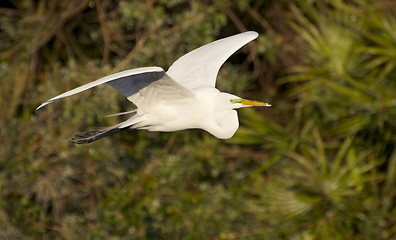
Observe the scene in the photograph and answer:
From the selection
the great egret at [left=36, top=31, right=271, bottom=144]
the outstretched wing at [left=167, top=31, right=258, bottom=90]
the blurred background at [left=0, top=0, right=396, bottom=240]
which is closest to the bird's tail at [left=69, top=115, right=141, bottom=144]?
the great egret at [left=36, top=31, right=271, bottom=144]

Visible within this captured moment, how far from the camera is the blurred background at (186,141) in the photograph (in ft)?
14.5

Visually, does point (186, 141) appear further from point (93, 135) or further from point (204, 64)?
point (93, 135)

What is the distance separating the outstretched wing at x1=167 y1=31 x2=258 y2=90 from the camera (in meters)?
3.17

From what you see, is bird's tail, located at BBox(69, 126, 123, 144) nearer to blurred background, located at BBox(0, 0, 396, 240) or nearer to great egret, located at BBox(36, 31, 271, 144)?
great egret, located at BBox(36, 31, 271, 144)

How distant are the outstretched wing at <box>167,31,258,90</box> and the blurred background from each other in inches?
44.1

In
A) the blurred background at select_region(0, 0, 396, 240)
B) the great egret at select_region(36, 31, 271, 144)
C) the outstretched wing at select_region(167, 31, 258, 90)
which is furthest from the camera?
the blurred background at select_region(0, 0, 396, 240)

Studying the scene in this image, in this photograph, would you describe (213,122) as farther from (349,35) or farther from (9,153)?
(349,35)

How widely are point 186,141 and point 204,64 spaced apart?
1.73 m

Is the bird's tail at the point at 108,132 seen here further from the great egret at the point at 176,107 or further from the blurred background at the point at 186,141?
the blurred background at the point at 186,141

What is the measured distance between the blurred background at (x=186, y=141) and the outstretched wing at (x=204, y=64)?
3.68 feet

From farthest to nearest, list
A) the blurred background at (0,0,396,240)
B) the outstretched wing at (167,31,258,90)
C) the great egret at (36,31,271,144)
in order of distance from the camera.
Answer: the blurred background at (0,0,396,240) → the outstretched wing at (167,31,258,90) → the great egret at (36,31,271,144)

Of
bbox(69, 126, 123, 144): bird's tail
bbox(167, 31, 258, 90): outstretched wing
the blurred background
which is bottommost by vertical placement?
the blurred background

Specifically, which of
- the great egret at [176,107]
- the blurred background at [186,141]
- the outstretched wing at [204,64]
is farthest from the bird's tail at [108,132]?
the blurred background at [186,141]

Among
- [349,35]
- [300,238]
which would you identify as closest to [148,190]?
[300,238]
